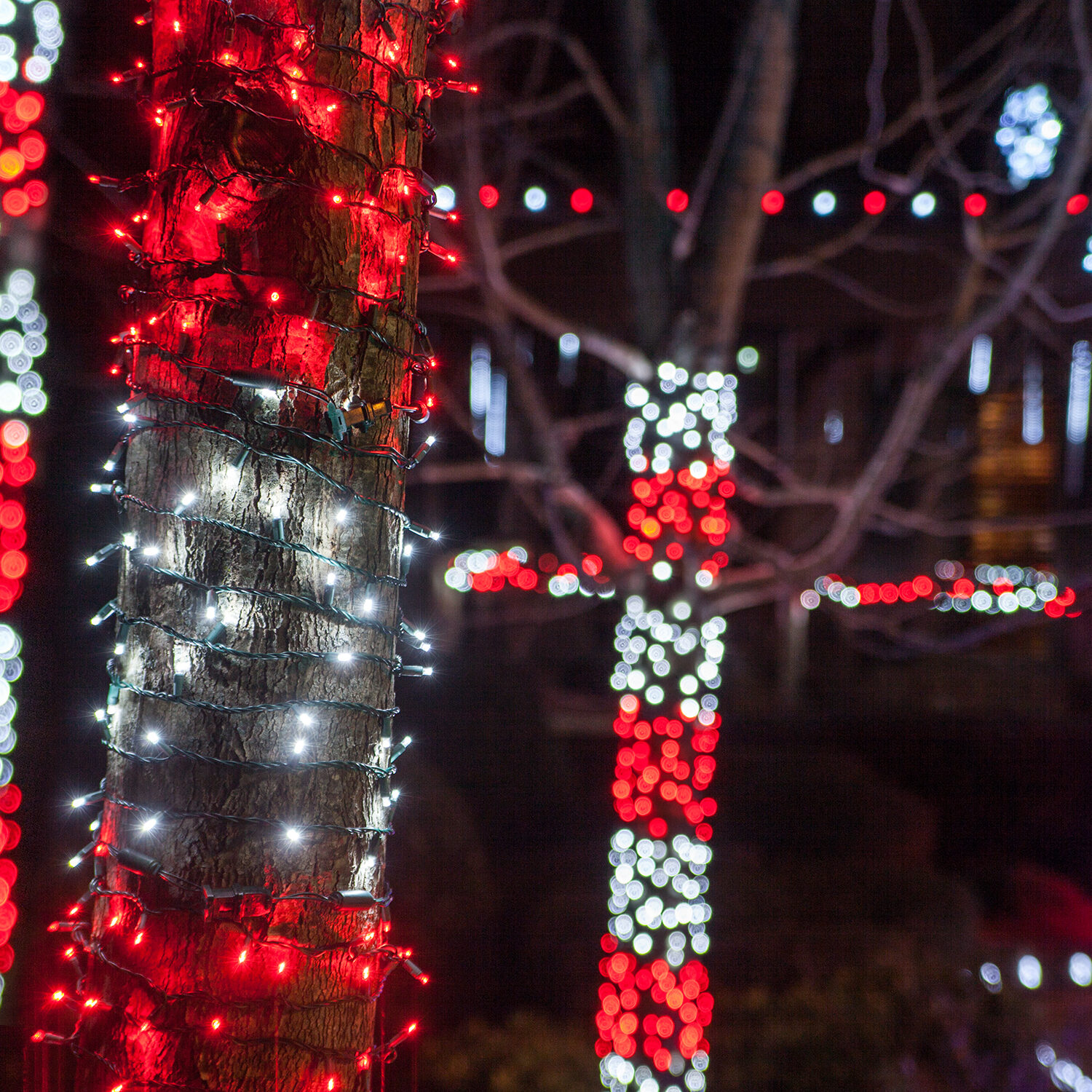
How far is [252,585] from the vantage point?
147cm

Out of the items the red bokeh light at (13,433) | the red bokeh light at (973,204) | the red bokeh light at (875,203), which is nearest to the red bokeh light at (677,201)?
the red bokeh light at (875,203)

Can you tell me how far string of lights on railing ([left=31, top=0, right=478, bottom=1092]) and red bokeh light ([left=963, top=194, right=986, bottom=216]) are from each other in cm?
419

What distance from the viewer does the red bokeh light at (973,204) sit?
481 cm

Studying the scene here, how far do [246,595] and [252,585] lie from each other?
0.02 meters

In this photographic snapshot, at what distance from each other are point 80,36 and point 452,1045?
6727mm

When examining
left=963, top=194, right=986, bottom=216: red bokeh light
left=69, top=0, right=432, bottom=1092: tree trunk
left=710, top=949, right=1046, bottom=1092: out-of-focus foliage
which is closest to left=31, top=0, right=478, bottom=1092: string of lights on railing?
left=69, top=0, right=432, bottom=1092: tree trunk

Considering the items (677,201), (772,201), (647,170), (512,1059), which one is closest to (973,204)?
(772,201)

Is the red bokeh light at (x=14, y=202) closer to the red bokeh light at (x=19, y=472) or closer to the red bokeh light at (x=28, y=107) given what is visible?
the red bokeh light at (x=28, y=107)

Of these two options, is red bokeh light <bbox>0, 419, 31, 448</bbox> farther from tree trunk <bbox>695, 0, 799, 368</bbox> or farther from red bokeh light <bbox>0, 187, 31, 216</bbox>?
tree trunk <bbox>695, 0, 799, 368</bbox>

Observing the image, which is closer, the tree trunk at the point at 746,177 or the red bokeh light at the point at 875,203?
the tree trunk at the point at 746,177

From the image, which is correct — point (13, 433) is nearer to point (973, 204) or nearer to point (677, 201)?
point (677, 201)

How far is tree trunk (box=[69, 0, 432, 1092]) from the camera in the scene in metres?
1.44

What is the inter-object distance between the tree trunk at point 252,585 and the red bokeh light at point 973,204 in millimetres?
4202

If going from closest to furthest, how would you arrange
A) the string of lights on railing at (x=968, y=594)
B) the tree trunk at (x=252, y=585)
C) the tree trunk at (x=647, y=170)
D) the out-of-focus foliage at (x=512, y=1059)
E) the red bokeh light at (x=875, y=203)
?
the tree trunk at (x=252, y=585)
the tree trunk at (x=647, y=170)
the out-of-focus foliage at (x=512, y=1059)
the red bokeh light at (x=875, y=203)
the string of lights on railing at (x=968, y=594)
